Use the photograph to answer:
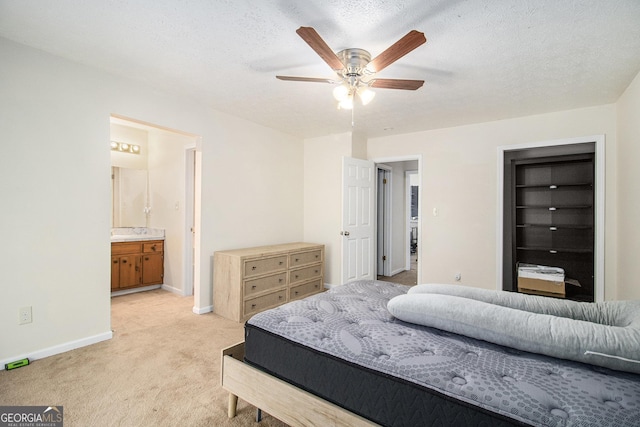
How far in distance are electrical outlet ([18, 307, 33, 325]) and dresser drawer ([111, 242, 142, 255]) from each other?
1.80 m

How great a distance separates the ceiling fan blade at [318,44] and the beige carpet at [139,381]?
215cm

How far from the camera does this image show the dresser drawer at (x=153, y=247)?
14.3 ft

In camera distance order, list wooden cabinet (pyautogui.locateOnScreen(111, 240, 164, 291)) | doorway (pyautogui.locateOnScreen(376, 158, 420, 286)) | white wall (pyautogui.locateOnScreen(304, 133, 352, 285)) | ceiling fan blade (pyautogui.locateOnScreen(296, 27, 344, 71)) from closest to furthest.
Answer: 1. ceiling fan blade (pyautogui.locateOnScreen(296, 27, 344, 71))
2. wooden cabinet (pyautogui.locateOnScreen(111, 240, 164, 291))
3. white wall (pyautogui.locateOnScreen(304, 133, 352, 285))
4. doorway (pyautogui.locateOnScreen(376, 158, 420, 286))

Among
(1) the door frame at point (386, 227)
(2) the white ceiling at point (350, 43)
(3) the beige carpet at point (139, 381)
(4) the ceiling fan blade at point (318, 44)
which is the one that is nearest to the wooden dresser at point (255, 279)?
(3) the beige carpet at point (139, 381)

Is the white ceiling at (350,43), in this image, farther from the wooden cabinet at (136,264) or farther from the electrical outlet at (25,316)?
the wooden cabinet at (136,264)

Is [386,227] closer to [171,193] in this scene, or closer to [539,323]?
[171,193]

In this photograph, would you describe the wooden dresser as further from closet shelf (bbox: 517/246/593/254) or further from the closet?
closet shelf (bbox: 517/246/593/254)

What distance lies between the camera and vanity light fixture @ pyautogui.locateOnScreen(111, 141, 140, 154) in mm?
4472

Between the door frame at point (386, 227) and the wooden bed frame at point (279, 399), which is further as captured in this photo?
the door frame at point (386, 227)

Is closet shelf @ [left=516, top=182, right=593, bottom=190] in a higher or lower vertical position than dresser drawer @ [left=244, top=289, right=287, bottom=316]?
higher

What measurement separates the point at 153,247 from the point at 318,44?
399cm

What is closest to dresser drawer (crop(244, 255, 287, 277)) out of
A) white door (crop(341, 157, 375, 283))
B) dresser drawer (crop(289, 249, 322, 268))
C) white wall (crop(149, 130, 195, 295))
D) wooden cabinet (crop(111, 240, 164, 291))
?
dresser drawer (crop(289, 249, 322, 268))

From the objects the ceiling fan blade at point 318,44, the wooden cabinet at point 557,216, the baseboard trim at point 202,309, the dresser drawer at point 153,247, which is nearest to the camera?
the ceiling fan blade at point 318,44

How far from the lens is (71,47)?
226cm
